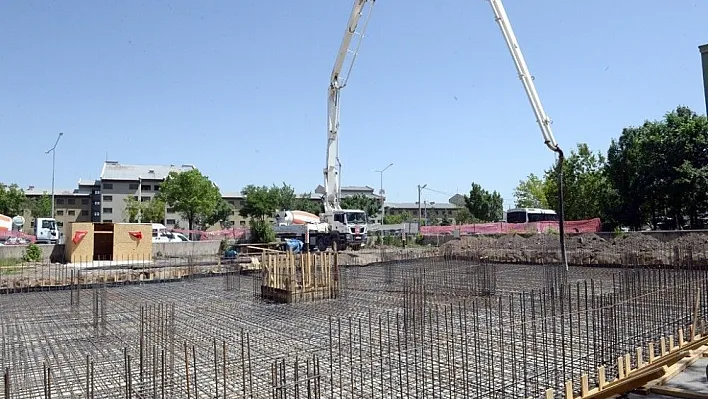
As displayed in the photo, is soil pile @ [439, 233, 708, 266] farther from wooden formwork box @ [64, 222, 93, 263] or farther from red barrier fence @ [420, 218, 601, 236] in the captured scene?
wooden formwork box @ [64, 222, 93, 263]

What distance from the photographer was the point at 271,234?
2530cm

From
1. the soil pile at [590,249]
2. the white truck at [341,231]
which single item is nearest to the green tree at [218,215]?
the white truck at [341,231]

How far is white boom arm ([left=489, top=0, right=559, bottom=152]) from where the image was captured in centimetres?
1459

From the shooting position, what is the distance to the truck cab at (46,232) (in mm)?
29953

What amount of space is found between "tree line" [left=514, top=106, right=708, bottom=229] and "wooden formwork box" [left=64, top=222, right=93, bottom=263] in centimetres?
2383

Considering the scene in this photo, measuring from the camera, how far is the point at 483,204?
168ft

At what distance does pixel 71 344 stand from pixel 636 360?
6766 mm

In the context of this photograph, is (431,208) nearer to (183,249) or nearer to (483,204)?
(483,204)

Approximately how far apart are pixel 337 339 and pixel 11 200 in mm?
47014

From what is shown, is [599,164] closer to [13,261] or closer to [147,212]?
[13,261]

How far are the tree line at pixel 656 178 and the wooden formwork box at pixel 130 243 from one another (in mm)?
22000

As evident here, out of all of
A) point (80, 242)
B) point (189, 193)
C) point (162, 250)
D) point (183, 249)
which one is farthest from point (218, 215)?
point (80, 242)

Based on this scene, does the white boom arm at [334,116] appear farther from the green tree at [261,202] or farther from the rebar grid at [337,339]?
the green tree at [261,202]

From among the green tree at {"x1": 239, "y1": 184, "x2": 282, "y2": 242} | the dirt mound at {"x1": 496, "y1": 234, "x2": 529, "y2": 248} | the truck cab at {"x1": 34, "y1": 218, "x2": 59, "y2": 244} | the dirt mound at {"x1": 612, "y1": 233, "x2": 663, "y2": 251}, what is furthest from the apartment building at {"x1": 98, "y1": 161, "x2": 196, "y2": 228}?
the dirt mound at {"x1": 612, "y1": 233, "x2": 663, "y2": 251}
